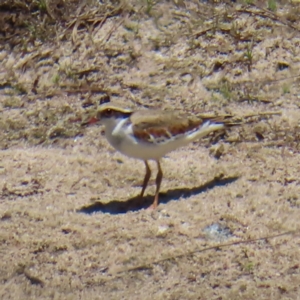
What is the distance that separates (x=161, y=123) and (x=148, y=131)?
0.21 metres

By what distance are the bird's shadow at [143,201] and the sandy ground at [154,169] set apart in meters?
0.02

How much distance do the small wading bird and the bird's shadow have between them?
0.12 meters

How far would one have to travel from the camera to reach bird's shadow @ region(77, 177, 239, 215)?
7832 mm

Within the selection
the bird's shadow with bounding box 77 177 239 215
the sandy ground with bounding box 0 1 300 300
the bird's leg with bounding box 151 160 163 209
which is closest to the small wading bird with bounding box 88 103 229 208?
the bird's leg with bounding box 151 160 163 209

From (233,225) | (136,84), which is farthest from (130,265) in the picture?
(136,84)

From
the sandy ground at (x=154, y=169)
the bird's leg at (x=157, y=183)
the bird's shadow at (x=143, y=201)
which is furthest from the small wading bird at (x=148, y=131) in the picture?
the sandy ground at (x=154, y=169)

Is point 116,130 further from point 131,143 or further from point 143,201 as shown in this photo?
point 143,201

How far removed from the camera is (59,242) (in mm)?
7379

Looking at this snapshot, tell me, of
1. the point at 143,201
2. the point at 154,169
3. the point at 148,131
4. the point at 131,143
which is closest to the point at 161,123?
the point at 148,131

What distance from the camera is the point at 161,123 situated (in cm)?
783

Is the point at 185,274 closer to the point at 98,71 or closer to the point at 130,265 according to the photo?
the point at 130,265

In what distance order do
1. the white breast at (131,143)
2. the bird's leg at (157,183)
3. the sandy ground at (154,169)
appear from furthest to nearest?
the bird's leg at (157,183), the white breast at (131,143), the sandy ground at (154,169)

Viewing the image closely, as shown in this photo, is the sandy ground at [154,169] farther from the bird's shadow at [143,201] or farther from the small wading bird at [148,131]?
the small wading bird at [148,131]

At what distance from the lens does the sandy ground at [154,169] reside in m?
6.95
